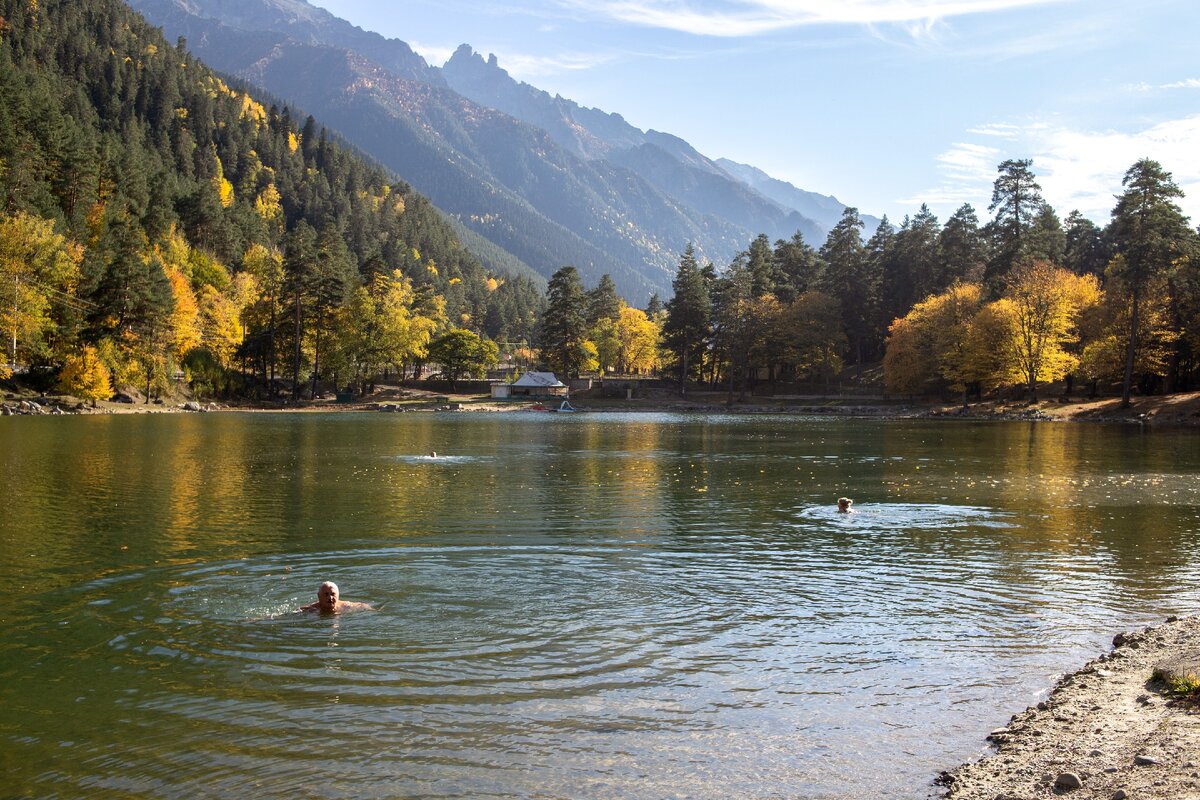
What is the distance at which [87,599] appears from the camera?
16922 mm

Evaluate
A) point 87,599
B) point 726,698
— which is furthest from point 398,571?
point 726,698

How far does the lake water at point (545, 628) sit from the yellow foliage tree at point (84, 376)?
57.3 m

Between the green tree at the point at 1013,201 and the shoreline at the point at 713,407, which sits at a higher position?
the green tree at the point at 1013,201

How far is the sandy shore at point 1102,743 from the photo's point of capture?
28.5 ft

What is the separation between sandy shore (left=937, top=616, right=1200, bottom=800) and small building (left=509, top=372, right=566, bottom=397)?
130 m

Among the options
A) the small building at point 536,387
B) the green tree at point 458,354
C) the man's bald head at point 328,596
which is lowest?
the man's bald head at point 328,596

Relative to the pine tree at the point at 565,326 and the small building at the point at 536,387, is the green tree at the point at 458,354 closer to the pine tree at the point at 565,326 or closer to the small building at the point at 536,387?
the small building at the point at 536,387

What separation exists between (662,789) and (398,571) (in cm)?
1194

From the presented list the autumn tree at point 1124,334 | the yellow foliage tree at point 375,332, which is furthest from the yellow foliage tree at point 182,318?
the autumn tree at point 1124,334

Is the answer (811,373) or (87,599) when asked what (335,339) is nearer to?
(811,373)

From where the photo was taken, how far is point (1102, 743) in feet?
32.3

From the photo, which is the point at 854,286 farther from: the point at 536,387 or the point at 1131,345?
the point at 1131,345

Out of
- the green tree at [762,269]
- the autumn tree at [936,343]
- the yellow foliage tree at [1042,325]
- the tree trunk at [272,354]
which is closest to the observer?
the yellow foliage tree at [1042,325]

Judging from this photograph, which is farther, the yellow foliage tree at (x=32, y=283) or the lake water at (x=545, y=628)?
the yellow foliage tree at (x=32, y=283)
